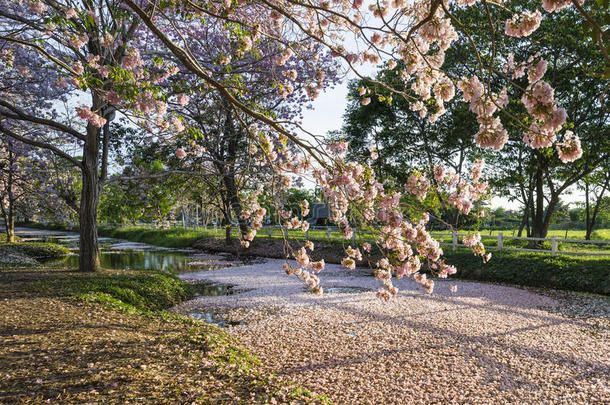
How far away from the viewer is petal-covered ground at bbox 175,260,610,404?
431cm

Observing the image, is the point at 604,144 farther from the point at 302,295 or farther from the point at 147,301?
the point at 147,301

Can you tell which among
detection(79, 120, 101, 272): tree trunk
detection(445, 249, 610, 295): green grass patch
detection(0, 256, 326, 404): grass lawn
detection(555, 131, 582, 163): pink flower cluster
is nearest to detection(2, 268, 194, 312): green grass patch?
detection(0, 256, 326, 404): grass lawn

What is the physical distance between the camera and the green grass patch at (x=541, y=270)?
390 inches

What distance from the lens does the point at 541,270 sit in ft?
35.7

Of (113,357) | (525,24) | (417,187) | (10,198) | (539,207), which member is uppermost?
(525,24)

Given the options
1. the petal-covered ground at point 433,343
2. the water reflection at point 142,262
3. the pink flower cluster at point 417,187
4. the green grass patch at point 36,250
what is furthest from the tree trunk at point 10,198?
the pink flower cluster at point 417,187

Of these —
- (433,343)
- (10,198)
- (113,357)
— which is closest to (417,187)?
(433,343)

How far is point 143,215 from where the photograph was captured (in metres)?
11.6

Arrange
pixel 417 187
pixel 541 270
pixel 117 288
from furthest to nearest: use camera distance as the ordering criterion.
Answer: pixel 541 270
pixel 117 288
pixel 417 187

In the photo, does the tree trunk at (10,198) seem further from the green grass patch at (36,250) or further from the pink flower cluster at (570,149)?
the pink flower cluster at (570,149)

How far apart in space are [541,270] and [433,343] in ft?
23.2

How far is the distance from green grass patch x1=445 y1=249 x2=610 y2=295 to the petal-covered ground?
33.4 inches

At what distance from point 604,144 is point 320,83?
1281 centimetres

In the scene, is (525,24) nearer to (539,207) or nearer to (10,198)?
(539,207)
